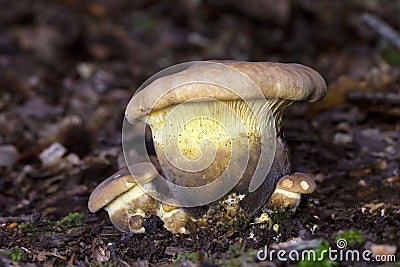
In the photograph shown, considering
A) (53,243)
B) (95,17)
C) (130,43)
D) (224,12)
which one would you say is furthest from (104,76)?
(53,243)

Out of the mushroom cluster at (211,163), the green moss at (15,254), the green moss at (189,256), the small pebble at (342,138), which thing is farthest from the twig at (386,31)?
the green moss at (15,254)

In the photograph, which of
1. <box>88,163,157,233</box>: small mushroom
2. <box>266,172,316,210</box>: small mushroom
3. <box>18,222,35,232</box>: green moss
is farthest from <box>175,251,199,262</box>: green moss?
<box>18,222,35,232</box>: green moss

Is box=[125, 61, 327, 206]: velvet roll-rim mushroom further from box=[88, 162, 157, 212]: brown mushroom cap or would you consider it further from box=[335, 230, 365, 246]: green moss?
box=[335, 230, 365, 246]: green moss

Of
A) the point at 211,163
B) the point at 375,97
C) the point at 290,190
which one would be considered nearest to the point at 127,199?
the point at 211,163

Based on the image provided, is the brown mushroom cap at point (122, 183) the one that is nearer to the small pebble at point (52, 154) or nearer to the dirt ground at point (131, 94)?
the dirt ground at point (131, 94)

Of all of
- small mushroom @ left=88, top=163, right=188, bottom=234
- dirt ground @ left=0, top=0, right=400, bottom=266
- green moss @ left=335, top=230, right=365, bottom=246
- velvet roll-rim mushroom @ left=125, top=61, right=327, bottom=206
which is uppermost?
velvet roll-rim mushroom @ left=125, top=61, right=327, bottom=206

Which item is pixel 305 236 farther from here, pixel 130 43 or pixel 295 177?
pixel 130 43
